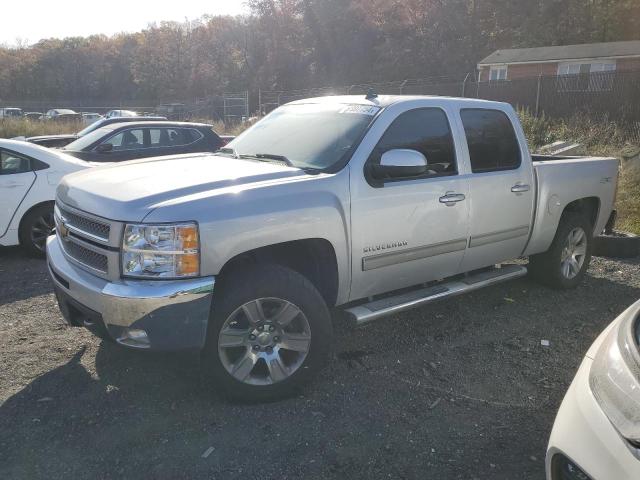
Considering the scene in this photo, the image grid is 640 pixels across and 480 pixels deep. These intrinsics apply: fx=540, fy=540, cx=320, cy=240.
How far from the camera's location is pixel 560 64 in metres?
35.9

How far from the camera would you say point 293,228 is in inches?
134

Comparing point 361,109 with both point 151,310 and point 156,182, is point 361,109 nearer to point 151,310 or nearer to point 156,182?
point 156,182

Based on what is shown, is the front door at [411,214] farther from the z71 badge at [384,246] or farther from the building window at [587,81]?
the building window at [587,81]

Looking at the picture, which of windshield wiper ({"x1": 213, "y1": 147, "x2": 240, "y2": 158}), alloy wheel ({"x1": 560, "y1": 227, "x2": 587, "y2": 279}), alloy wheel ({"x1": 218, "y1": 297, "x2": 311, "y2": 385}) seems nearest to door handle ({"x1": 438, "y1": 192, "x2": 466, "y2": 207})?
alloy wheel ({"x1": 218, "y1": 297, "x2": 311, "y2": 385})

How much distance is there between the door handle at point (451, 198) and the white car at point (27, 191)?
4.90 metres

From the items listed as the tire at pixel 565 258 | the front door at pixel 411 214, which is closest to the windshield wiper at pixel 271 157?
the front door at pixel 411 214

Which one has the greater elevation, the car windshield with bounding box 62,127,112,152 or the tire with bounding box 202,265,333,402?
the car windshield with bounding box 62,127,112,152

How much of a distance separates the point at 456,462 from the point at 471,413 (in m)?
0.54

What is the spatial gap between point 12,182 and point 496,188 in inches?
218

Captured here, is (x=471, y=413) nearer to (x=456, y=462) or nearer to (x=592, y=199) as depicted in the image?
(x=456, y=462)

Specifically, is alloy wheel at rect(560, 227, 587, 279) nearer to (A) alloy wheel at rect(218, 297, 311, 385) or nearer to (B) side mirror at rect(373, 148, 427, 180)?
(B) side mirror at rect(373, 148, 427, 180)

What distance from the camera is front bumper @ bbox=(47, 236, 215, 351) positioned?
2.98 meters

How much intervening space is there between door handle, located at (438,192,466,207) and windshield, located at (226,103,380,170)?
2.78 feet

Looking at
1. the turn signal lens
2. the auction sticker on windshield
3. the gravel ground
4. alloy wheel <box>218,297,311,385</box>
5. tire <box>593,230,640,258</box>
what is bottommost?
the gravel ground
